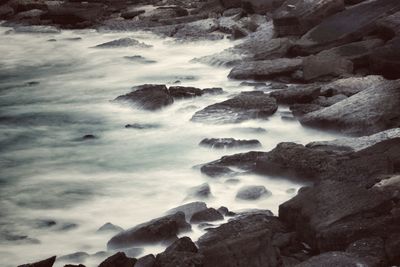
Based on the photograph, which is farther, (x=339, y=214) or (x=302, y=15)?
(x=302, y=15)

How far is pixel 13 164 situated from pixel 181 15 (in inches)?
304

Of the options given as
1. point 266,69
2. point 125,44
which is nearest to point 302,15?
point 266,69

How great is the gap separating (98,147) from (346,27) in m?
4.23

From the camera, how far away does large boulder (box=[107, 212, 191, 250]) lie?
5348 mm

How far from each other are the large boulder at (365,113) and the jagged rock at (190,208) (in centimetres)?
229

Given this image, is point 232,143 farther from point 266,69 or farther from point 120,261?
point 120,261

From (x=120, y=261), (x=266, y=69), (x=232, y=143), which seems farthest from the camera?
(x=266, y=69)

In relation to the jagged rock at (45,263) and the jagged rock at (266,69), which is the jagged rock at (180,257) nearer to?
the jagged rock at (45,263)

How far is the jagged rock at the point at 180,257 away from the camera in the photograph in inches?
176

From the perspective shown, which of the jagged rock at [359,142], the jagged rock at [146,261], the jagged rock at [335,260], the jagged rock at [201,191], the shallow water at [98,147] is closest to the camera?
the jagged rock at [335,260]

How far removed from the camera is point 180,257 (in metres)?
4.54

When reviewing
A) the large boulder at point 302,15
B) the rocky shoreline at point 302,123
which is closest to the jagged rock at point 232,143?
the rocky shoreline at point 302,123

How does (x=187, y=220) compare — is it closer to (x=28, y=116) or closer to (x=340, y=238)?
(x=340, y=238)

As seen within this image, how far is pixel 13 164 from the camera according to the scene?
795cm
